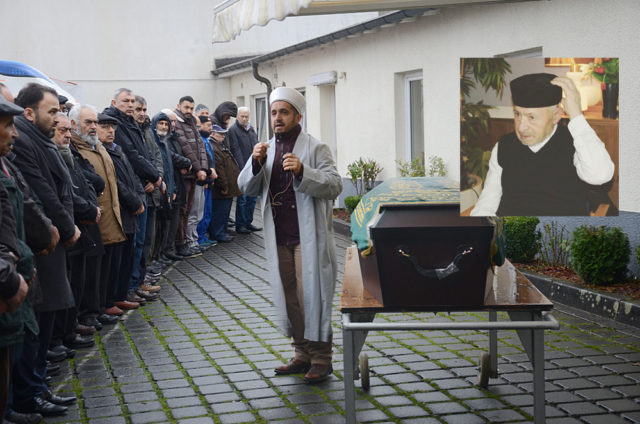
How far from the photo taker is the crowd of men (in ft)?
14.5

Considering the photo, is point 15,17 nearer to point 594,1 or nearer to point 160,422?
point 594,1

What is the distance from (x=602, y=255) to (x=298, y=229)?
3.81 metres

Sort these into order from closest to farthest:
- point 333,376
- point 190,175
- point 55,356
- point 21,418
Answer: point 21,418, point 333,376, point 55,356, point 190,175

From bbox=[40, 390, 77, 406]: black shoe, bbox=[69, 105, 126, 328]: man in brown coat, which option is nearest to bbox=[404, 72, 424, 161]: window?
bbox=[69, 105, 126, 328]: man in brown coat

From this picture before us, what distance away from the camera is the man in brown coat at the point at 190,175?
1248 cm

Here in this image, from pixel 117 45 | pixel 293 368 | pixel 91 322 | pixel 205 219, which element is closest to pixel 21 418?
pixel 293 368

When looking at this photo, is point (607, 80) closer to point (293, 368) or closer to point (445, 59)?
point (293, 368)

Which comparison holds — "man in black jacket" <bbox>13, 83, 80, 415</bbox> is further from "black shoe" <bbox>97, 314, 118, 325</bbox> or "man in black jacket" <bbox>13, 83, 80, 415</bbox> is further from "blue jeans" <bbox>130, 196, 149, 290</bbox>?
"blue jeans" <bbox>130, 196, 149, 290</bbox>

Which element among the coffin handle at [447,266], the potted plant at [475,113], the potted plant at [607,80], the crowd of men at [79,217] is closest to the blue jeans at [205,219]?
the crowd of men at [79,217]

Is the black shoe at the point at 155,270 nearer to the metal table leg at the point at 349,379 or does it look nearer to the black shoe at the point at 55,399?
the black shoe at the point at 55,399

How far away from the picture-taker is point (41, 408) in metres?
5.40

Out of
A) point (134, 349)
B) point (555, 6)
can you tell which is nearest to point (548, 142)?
point (134, 349)

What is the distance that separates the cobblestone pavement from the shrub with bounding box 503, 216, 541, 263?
173 centimetres

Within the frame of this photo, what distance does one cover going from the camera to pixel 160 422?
5.26m
